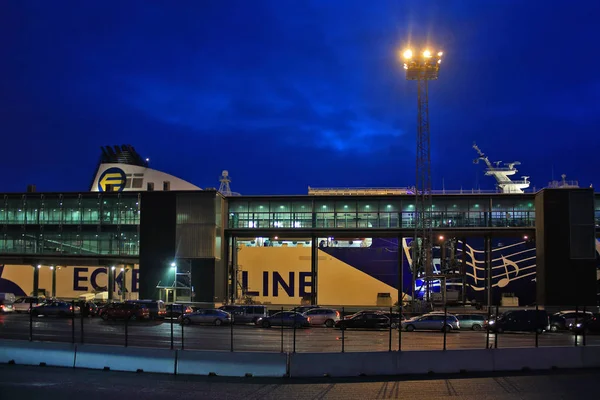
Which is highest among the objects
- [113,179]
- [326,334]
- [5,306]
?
[113,179]

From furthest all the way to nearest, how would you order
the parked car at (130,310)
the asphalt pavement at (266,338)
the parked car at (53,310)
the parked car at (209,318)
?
the parked car at (53,310), the parked car at (130,310), the parked car at (209,318), the asphalt pavement at (266,338)

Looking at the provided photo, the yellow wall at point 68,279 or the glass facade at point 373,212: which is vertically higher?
A: the glass facade at point 373,212

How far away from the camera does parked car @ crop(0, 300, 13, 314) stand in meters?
47.0

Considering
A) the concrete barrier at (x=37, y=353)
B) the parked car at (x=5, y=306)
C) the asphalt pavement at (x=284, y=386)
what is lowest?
the parked car at (x=5, y=306)

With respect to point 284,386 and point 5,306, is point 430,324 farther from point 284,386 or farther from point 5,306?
point 5,306

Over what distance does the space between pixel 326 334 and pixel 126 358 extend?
1443 centimetres

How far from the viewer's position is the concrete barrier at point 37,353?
68.1 ft

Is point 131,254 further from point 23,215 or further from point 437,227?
point 437,227

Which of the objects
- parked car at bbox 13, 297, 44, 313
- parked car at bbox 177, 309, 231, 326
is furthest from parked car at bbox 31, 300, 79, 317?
parked car at bbox 177, 309, 231, 326

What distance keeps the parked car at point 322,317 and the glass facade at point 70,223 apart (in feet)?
82.0

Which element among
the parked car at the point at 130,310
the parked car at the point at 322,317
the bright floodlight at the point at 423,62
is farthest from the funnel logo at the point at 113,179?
the parked car at the point at 322,317

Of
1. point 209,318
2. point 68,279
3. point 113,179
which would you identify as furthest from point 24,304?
point 113,179

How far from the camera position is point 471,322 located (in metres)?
36.5

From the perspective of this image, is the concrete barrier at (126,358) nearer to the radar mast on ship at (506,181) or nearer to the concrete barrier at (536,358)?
the concrete barrier at (536,358)
